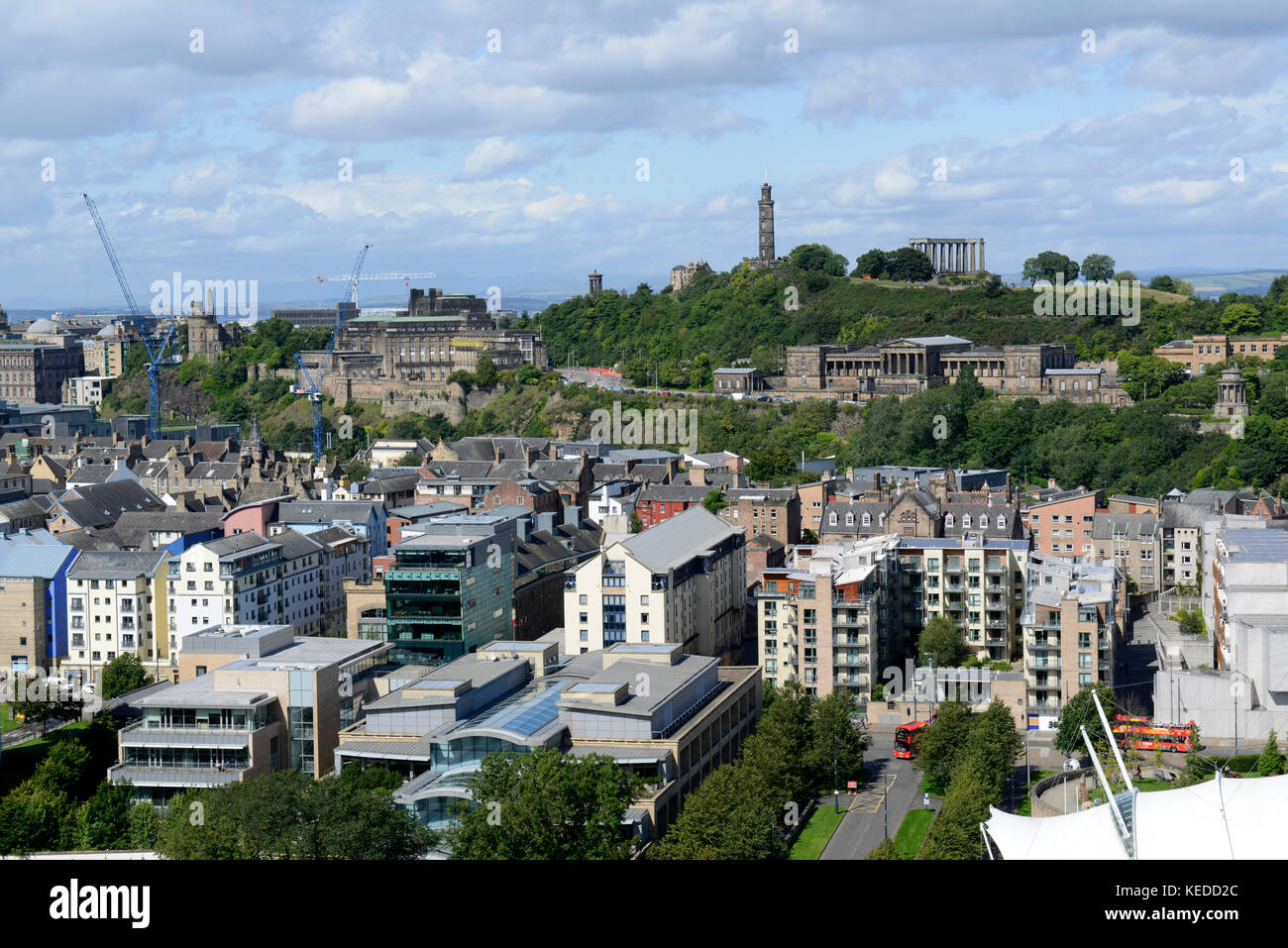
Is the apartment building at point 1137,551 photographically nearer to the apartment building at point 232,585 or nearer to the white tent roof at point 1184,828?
the apartment building at point 232,585

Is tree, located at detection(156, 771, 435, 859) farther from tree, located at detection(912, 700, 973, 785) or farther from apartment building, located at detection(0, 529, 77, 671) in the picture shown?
apartment building, located at detection(0, 529, 77, 671)

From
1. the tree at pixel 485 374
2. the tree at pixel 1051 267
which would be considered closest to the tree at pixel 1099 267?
the tree at pixel 1051 267

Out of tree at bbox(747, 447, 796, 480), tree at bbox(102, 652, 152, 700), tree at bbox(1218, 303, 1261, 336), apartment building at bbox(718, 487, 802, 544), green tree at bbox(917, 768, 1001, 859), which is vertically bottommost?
green tree at bbox(917, 768, 1001, 859)

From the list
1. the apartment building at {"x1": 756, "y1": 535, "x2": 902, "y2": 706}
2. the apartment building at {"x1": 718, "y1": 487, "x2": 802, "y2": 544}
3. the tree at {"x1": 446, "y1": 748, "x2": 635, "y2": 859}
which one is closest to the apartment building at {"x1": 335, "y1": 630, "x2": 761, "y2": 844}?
the tree at {"x1": 446, "y1": 748, "x2": 635, "y2": 859}

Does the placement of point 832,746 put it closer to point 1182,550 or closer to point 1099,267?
point 1182,550
